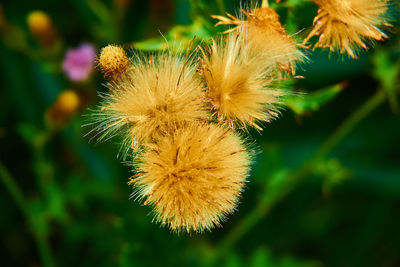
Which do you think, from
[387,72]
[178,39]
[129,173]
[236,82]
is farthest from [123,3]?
[236,82]

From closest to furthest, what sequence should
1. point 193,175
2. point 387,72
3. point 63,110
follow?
point 193,175
point 387,72
point 63,110

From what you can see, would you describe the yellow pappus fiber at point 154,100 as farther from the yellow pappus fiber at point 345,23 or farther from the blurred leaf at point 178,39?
the yellow pappus fiber at point 345,23

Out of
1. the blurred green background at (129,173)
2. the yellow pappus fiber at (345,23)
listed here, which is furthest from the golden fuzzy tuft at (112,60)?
the blurred green background at (129,173)

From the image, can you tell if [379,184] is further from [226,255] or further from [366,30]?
[366,30]

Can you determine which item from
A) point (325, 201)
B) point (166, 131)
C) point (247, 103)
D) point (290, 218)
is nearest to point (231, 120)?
point (247, 103)

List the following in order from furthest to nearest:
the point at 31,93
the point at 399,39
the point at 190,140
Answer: the point at 31,93, the point at 399,39, the point at 190,140

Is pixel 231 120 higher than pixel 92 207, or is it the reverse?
pixel 231 120

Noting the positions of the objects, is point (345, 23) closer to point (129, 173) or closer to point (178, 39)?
point (178, 39)
